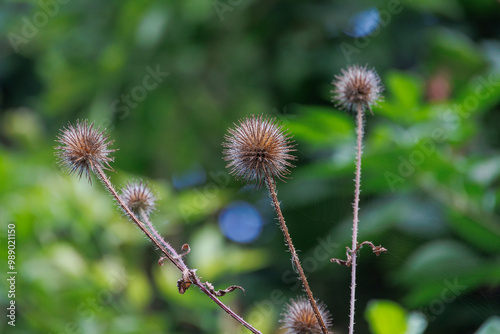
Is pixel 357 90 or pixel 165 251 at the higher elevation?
pixel 357 90

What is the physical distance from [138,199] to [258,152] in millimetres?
204

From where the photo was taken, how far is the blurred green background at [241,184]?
2.13 meters

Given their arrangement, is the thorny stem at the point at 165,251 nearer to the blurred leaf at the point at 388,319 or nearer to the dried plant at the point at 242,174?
the dried plant at the point at 242,174

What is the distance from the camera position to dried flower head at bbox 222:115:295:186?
768 millimetres

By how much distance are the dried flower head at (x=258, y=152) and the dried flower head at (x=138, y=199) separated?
0.14m

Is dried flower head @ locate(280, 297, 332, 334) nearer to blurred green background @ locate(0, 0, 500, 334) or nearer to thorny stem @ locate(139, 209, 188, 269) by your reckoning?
thorny stem @ locate(139, 209, 188, 269)

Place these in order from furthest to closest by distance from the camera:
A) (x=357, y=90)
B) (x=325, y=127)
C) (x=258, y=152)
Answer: (x=325, y=127), (x=357, y=90), (x=258, y=152)

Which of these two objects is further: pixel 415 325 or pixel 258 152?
pixel 415 325

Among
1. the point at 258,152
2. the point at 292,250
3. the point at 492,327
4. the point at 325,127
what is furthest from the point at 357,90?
the point at 325,127

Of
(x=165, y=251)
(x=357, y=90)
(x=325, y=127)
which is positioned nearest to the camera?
(x=165, y=251)

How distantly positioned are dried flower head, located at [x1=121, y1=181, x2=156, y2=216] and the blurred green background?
80 cm

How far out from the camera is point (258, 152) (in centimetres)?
78

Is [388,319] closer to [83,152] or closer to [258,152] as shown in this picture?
[258,152]

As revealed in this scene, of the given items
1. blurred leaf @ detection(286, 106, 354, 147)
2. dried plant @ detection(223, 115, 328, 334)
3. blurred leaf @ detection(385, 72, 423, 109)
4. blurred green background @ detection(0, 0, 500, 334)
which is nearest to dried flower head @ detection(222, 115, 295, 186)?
dried plant @ detection(223, 115, 328, 334)
